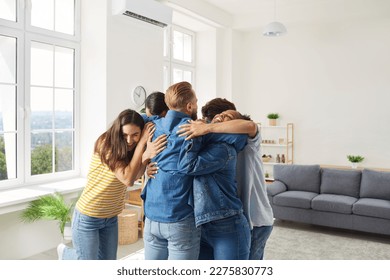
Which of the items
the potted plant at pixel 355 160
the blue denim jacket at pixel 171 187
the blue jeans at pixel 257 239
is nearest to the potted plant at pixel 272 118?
the potted plant at pixel 355 160

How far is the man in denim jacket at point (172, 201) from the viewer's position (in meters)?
1.63

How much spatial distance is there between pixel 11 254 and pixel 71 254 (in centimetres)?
179

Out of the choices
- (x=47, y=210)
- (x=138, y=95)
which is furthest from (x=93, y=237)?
(x=138, y=95)

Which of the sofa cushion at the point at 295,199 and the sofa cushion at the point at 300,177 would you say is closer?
the sofa cushion at the point at 295,199

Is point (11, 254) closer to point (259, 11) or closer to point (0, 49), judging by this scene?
point (0, 49)

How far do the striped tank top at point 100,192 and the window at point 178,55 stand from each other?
4568 mm

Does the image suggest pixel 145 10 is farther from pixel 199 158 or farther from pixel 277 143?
pixel 277 143

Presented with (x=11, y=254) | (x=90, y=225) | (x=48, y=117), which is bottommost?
(x=11, y=254)

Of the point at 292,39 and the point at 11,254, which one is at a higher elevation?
the point at 292,39

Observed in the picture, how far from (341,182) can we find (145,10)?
3.54 meters

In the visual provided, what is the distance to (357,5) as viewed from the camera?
6480mm

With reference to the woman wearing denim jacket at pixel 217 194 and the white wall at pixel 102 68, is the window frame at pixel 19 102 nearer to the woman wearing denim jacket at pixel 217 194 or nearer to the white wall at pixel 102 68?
the white wall at pixel 102 68

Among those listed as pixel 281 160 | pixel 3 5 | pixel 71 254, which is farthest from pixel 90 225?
pixel 281 160

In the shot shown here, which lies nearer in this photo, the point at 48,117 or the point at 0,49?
the point at 0,49
